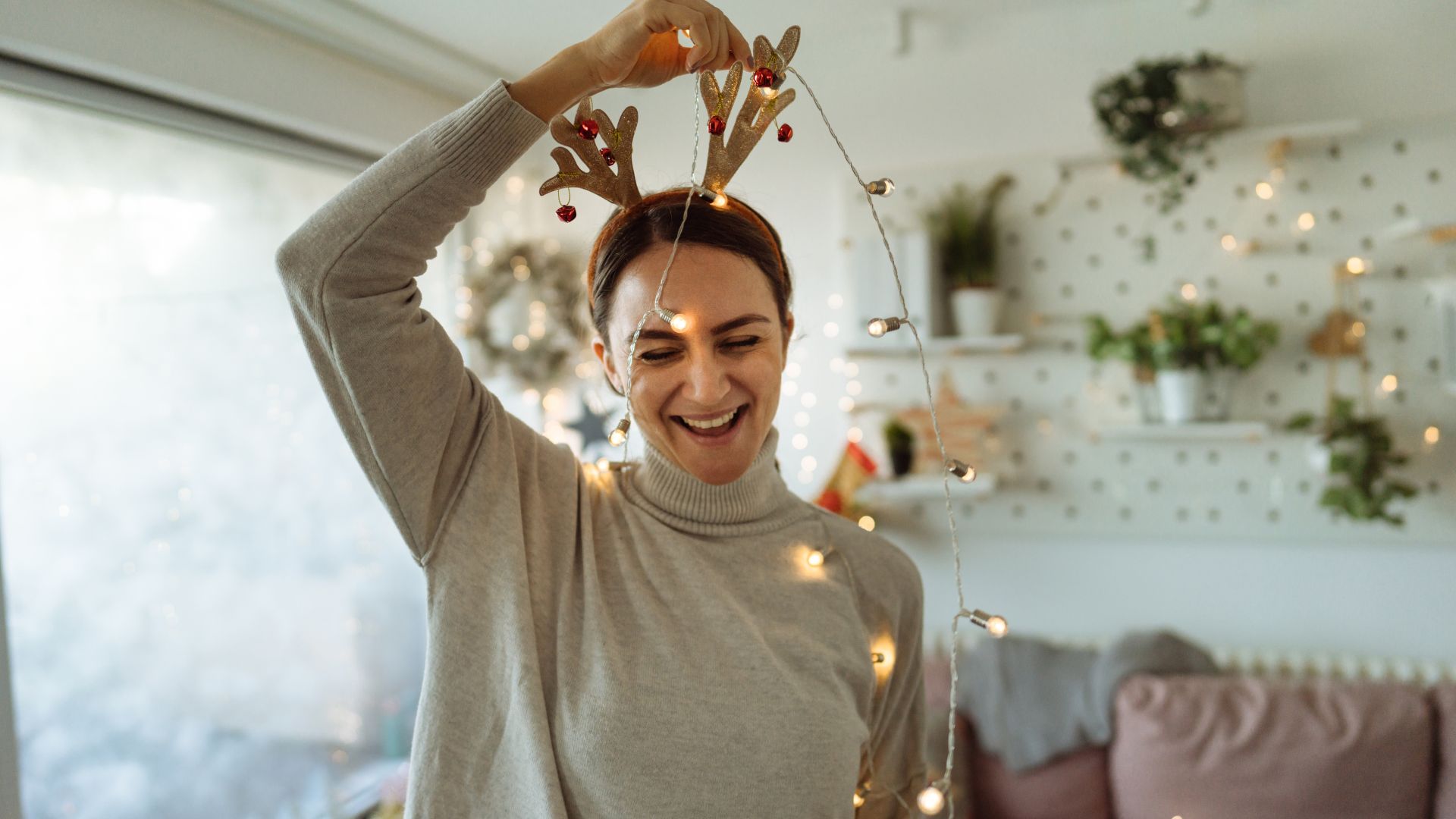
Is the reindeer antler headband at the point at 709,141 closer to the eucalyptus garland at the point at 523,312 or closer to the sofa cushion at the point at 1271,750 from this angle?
the sofa cushion at the point at 1271,750

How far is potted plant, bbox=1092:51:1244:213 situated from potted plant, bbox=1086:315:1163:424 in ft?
1.23

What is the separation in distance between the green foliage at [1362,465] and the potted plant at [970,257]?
2.69ft

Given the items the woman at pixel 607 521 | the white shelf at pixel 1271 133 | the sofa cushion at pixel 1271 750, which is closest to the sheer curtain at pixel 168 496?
the woman at pixel 607 521

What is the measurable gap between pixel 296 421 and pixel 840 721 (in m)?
1.88

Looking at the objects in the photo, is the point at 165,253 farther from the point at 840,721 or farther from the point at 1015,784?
the point at 1015,784

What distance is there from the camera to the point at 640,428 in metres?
1.00

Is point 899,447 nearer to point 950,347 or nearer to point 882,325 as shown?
point 950,347

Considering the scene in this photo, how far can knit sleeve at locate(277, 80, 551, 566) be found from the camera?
76 centimetres

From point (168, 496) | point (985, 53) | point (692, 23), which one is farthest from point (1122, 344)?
point (168, 496)

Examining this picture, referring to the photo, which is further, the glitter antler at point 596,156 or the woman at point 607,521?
the glitter antler at point 596,156

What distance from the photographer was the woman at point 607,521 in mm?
784

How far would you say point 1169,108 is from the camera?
2.21 meters

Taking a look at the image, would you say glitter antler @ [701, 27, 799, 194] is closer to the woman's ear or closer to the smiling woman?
the smiling woman

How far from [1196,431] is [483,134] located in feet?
6.55
